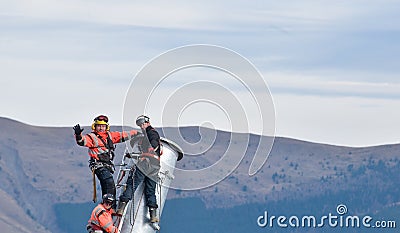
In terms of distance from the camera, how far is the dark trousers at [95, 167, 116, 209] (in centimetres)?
5400

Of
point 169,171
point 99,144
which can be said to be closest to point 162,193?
point 169,171

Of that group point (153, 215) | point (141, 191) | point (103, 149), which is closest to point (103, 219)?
point (153, 215)

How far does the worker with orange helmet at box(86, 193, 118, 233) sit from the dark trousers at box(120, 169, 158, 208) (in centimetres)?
125

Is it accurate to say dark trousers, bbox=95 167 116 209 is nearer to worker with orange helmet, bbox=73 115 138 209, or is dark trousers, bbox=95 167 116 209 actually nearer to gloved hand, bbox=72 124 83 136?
worker with orange helmet, bbox=73 115 138 209

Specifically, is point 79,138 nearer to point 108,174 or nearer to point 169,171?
point 108,174

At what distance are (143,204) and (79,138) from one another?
189 inches

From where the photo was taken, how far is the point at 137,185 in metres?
54.9

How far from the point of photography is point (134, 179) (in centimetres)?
5472

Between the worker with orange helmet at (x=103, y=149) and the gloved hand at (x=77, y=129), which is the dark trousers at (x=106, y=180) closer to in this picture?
the worker with orange helmet at (x=103, y=149)

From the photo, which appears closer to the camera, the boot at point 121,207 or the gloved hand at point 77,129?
the gloved hand at point 77,129

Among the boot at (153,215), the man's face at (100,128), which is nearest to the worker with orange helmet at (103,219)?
the boot at (153,215)

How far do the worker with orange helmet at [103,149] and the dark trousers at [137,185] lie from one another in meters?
0.71

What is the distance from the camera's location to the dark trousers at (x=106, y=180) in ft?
177

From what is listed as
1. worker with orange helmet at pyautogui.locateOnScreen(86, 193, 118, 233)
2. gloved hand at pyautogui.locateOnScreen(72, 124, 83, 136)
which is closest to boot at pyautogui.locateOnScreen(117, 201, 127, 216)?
worker with orange helmet at pyautogui.locateOnScreen(86, 193, 118, 233)
